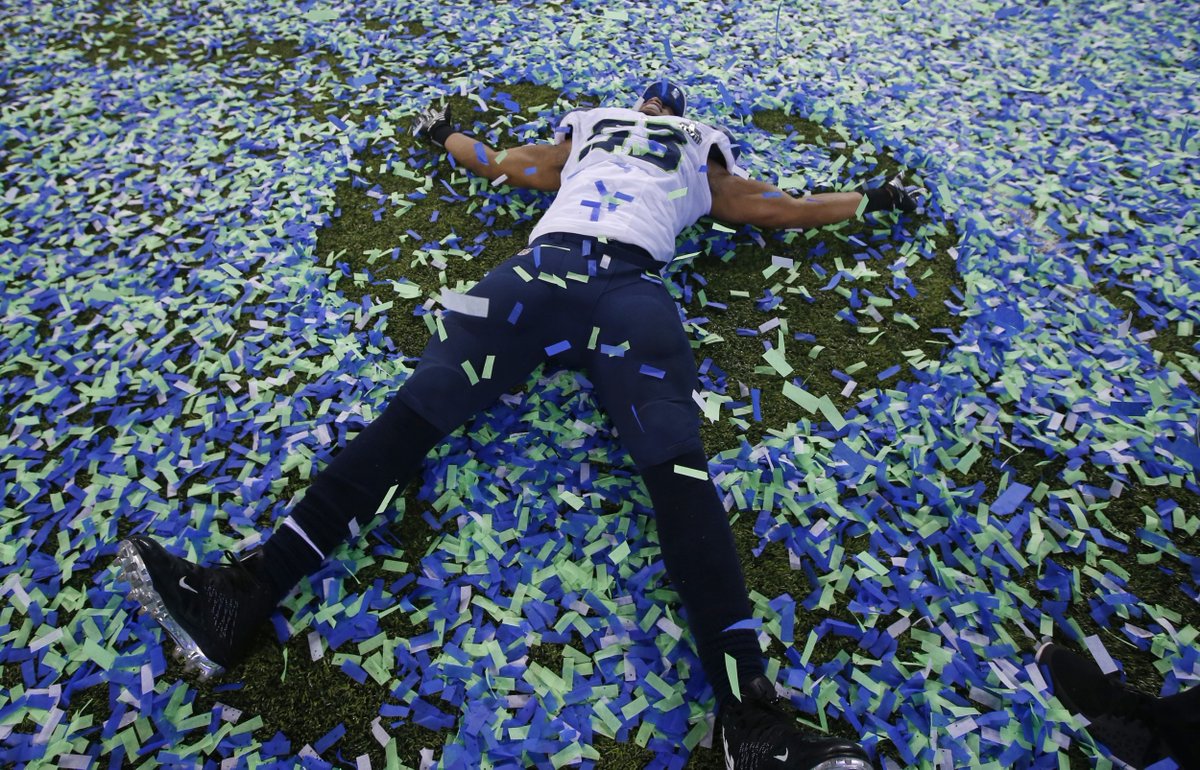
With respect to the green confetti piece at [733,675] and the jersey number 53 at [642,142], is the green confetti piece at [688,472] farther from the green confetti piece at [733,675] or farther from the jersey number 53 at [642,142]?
the jersey number 53 at [642,142]

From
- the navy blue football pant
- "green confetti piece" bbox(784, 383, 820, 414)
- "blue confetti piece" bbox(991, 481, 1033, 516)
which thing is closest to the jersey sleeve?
the navy blue football pant

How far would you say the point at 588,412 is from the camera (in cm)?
278

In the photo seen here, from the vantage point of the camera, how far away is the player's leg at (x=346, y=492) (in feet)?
6.59

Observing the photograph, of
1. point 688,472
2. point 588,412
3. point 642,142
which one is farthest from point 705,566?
point 642,142

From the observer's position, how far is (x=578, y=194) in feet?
9.49

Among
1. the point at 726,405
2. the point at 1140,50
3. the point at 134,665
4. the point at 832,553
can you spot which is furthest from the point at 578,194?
the point at 1140,50

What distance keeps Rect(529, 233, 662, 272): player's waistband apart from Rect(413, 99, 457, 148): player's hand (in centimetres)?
157

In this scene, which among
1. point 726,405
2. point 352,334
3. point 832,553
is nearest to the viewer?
point 832,553

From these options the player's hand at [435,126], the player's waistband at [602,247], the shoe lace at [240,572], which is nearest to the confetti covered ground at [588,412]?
the player's hand at [435,126]

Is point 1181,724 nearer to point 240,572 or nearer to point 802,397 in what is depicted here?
point 802,397

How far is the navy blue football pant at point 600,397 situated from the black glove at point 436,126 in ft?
5.47

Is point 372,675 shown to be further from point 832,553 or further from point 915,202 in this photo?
point 915,202

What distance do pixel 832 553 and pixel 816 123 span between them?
3.09 meters

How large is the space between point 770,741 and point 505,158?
3.08 metres
